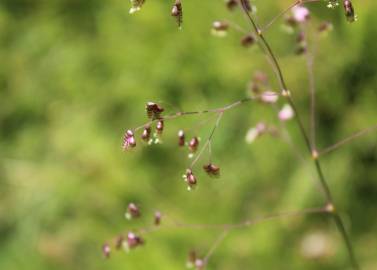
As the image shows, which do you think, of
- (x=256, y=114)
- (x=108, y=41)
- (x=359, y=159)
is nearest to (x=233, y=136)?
(x=256, y=114)

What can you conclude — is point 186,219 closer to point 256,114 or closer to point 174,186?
point 174,186

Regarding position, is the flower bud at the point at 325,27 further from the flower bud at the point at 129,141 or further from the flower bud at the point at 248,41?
the flower bud at the point at 129,141

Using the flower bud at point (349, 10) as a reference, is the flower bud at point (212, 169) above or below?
below

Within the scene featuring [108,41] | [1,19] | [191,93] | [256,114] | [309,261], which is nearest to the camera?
[309,261]

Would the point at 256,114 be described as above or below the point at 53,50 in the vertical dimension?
below

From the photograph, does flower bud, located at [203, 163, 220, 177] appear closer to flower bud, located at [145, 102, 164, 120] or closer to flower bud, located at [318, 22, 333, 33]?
flower bud, located at [145, 102, 164, 120]

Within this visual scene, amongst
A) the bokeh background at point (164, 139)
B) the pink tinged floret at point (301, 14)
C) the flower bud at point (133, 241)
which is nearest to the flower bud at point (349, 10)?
the pink tinged floret at point (301, 14)

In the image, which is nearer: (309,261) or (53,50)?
(309,261)

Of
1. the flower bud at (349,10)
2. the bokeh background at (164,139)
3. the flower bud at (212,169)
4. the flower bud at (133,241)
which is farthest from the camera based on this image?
the bokeh background at (164,139)

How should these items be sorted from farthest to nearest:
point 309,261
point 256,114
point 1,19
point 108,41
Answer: point 1,19, point 108,41, point 256,114, point 309,261
